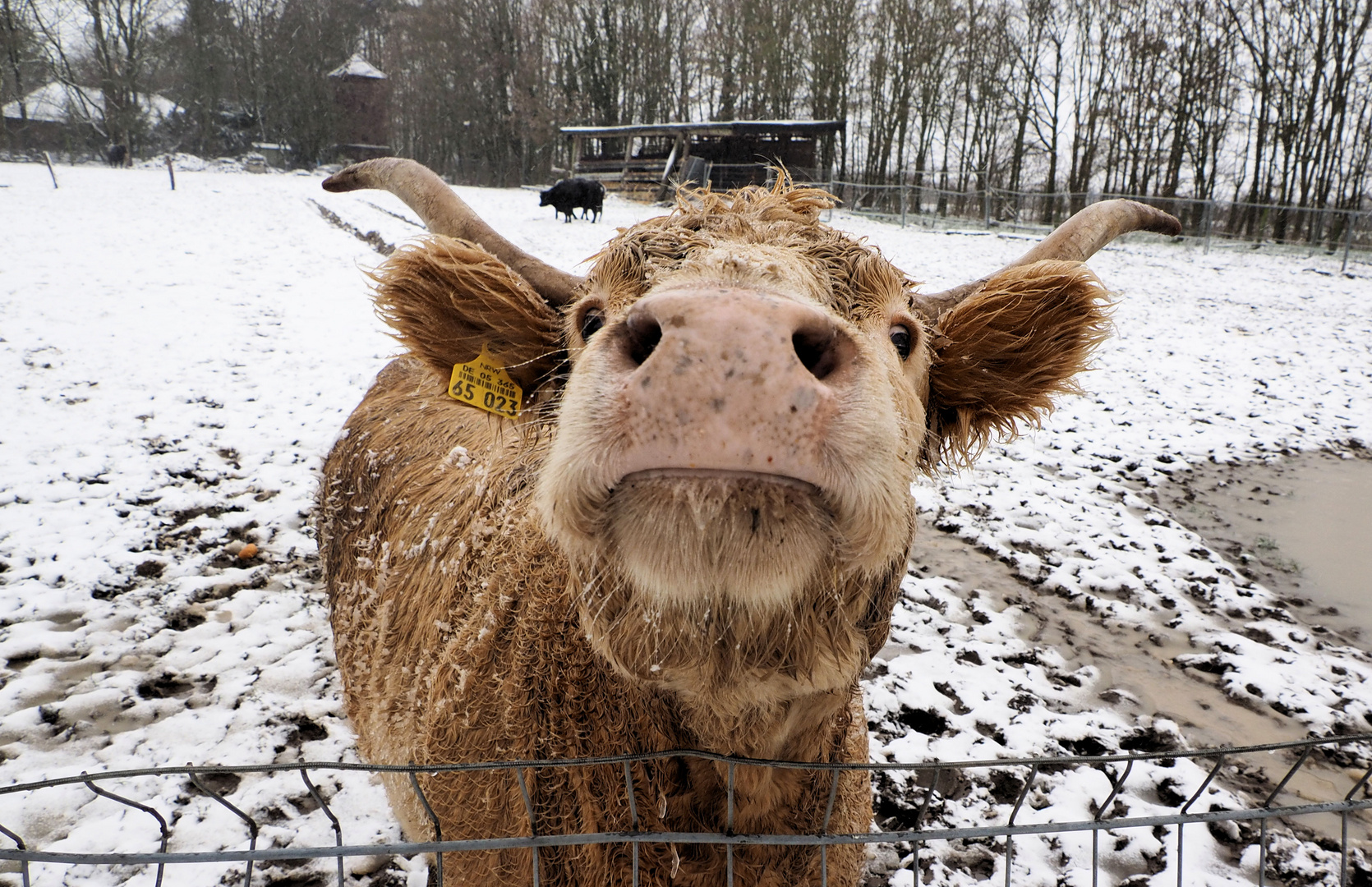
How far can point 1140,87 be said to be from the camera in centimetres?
2875

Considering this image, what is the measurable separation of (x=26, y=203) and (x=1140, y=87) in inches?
1465

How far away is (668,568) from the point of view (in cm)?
122

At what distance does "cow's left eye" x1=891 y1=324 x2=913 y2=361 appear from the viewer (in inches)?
72.6

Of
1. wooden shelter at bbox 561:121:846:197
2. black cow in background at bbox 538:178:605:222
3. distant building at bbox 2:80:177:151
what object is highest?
distant building at bbox 2:80:177:151

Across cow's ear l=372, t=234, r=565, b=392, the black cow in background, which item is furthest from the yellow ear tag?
the black cow in background

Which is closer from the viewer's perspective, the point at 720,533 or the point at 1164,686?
the point at 720,533

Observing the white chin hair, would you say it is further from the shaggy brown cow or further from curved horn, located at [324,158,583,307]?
curved horn, located at [324,158,583,307]

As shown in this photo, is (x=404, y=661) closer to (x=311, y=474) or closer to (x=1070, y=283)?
(x=1070, y=283)

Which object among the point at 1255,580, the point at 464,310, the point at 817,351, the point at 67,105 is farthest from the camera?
the point at 67,105

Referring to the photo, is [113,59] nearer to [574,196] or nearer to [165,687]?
[574,196]

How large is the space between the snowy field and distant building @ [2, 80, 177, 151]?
47.5 m

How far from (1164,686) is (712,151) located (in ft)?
93.0

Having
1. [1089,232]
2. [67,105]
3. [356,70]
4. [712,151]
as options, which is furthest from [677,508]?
[356,70]

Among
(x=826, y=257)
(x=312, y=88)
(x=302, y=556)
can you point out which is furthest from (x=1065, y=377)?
(x=312, y=88)
